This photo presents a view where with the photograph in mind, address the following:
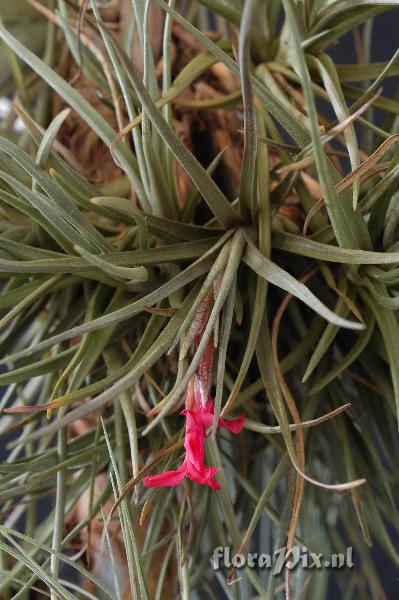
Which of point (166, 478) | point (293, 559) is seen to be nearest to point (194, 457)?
point (166, 478)

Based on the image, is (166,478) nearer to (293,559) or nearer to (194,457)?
(194,457)

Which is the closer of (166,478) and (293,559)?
(166,478)

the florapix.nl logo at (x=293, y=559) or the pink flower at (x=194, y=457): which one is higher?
the pink flower at (x=194, y=457)

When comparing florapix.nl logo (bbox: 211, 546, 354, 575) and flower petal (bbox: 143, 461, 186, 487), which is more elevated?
flower petal (bbox: 143, 461, 186, 487)

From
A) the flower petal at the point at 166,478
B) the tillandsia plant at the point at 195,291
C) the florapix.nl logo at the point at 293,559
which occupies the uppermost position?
the tillandsia plant at the point at 195,291

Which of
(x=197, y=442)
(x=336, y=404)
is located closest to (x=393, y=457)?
(x=336, y=404)

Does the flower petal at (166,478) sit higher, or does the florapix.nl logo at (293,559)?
the flower petal at (166,478)
